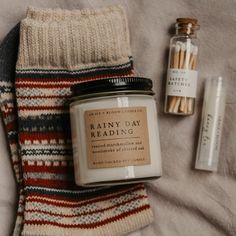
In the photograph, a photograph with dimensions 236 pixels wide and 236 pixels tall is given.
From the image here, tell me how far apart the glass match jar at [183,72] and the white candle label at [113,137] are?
0.31 feet

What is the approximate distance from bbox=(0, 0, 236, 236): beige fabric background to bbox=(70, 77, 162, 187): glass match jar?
0.32 ft

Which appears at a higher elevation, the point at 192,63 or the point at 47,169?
the point at 192,63

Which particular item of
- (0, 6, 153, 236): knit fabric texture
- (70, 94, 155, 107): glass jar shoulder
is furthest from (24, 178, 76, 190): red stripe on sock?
(70, 94, 155, 107): glass jar shoulder

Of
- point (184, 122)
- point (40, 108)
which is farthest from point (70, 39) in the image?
point (184, 122)

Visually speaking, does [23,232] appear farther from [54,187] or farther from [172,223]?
[172,223]

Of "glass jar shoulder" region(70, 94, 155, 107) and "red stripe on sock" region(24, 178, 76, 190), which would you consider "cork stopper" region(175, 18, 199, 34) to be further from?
"red stripe on sock" region(24, 178, 76, 190)

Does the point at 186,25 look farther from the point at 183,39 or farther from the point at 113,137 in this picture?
the point at 113,137

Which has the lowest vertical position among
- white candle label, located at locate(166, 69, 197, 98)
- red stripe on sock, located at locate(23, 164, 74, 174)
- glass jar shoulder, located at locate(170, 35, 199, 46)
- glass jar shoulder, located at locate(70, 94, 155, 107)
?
red stripe on sock, located at locate(23, 164, 74, 174)

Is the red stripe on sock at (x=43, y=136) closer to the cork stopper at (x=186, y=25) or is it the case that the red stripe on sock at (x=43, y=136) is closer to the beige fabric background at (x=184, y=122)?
the beige fabric background at (x=184, y=122)

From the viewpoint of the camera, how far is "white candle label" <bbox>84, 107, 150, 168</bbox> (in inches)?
26.4

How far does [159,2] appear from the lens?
786 mm

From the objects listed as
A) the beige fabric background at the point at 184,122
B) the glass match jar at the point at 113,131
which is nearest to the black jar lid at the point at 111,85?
the glass match jar at the point at 113,131

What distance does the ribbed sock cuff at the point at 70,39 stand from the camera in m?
0.73

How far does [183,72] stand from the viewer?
0.74 m
